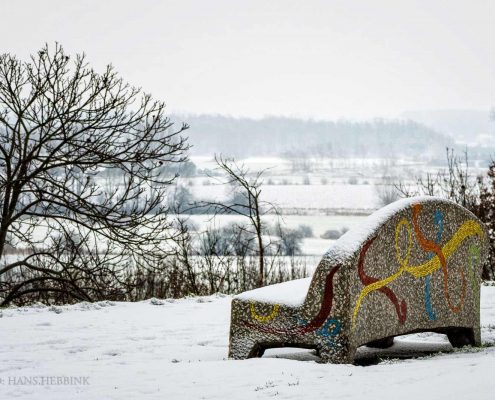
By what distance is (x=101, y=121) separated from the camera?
1371 centimetres

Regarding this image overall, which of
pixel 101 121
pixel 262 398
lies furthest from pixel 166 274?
pixel 262 398

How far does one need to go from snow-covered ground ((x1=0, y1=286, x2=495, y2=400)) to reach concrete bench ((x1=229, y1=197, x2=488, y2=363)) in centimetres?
27

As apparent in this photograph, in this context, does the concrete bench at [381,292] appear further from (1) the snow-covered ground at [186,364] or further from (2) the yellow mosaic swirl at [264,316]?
(1) the snow-covered ground at [186,364]

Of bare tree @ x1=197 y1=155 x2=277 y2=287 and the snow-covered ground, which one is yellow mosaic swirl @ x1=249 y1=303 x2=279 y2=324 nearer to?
the snow-covered ground

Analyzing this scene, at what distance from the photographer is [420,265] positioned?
20.5 ft

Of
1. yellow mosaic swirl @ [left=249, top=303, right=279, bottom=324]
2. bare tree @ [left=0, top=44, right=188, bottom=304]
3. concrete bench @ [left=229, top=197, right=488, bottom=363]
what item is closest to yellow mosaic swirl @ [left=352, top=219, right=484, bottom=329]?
concrete bench @ [left=229, top=197, right=488, bottom=363]

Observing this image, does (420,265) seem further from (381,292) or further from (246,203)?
(246,203)

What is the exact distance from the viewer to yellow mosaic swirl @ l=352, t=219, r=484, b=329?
572 cm

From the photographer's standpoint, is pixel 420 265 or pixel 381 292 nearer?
pixel 381 292

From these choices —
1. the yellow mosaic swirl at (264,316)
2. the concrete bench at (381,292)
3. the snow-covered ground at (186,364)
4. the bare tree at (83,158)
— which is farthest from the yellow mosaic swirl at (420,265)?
the bare tree at (83,158)

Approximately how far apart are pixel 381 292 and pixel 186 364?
1786 mm

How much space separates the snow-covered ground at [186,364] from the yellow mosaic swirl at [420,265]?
64cm

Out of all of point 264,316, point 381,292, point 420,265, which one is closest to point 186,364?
point 264,316

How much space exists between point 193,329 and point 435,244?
3551 millimetres
